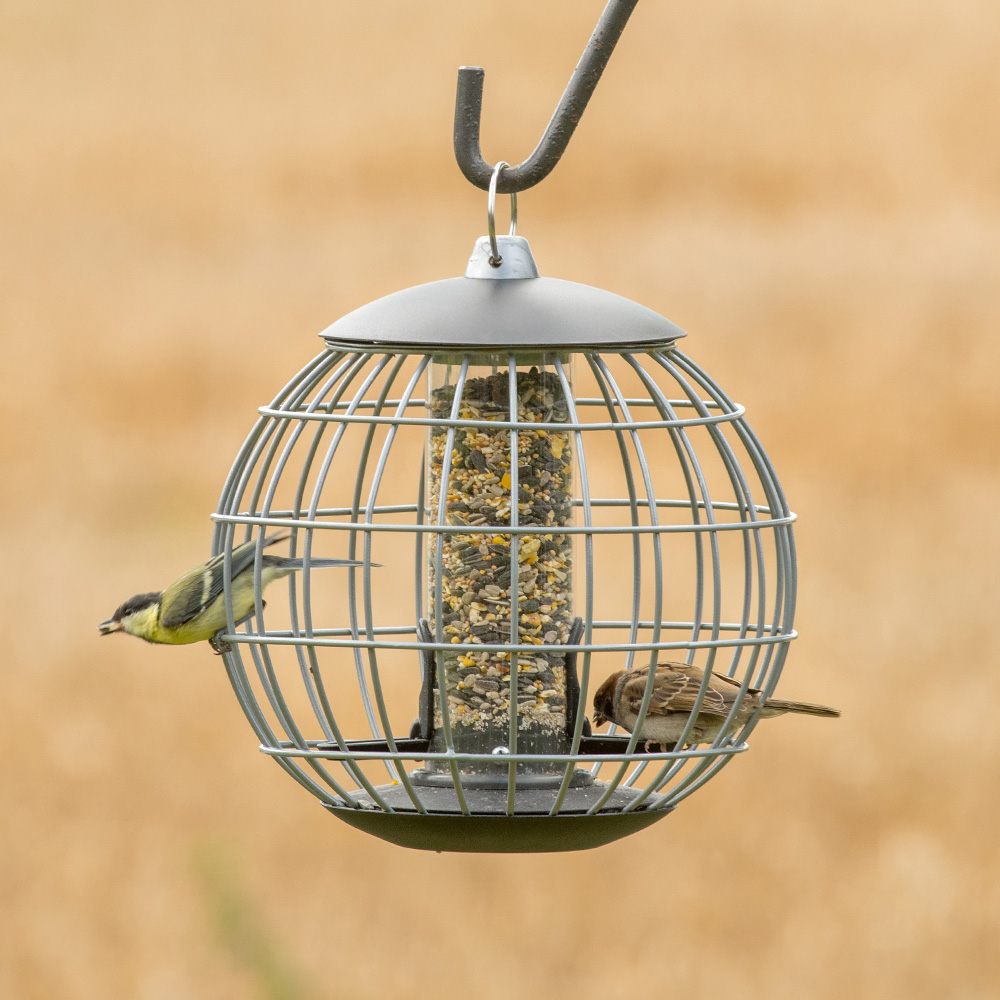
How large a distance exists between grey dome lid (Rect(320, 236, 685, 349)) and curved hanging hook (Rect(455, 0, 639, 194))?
7.0 inches

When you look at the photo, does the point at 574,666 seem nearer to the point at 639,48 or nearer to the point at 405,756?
the point at 405,756

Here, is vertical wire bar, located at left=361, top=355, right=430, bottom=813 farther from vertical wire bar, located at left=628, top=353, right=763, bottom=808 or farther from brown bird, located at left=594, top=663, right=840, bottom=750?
brown bird, located at left=594, top=663, right=840, bottom=750

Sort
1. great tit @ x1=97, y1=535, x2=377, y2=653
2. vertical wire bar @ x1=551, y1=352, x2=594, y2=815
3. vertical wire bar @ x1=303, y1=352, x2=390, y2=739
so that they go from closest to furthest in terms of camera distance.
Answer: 1. vertical wire bar @ x1=551, y1=352, x2=594, y2=815
2. vertical wire bar @ x1=303, y1=352, x2=390, y2=739
3. great tit @ x1=97, y1=535, x2=377, y2=653

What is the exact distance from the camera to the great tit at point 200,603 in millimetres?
5586

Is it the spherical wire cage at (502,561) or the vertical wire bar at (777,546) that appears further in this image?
the vertical wire bar at (777,546)

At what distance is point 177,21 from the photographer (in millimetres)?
18031

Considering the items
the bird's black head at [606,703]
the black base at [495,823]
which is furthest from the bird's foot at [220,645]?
the bird's black head at [606,703]

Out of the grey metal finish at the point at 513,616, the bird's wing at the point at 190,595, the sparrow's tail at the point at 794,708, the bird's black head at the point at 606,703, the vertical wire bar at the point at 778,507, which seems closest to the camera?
the grey metal finish at the point at 513,616

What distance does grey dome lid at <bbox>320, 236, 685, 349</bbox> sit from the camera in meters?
4.74

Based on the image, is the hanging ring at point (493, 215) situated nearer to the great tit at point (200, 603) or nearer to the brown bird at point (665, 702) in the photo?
the great tit at point (200, 603)

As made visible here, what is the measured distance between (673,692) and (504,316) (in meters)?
1.48

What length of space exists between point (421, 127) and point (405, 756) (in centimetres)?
1314

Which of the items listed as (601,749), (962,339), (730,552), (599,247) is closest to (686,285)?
(599,247)

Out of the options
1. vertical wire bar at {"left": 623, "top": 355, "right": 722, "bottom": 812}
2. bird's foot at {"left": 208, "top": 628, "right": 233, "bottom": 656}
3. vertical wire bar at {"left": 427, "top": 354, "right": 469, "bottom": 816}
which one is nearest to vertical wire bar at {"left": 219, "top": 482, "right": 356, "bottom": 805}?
bird's foot at {"left": 208, "top": 628, "right": 233, "bottom": 656}
